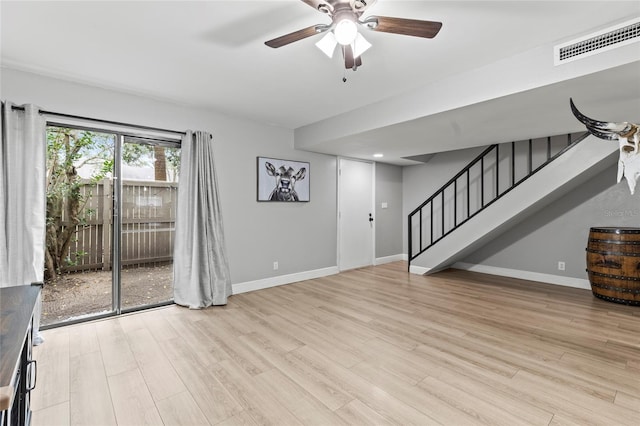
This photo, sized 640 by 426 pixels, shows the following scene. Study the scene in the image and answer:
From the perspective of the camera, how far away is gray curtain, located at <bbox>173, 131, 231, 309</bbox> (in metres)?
3.60

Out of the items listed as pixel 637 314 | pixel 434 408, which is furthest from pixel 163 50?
pixel 637 314

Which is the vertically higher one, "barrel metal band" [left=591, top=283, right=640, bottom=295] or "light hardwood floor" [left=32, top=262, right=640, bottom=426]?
"barrel metal band" [left=591, top=283, right=640, bottom=295]

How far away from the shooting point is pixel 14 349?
96 cm

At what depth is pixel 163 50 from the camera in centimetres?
241

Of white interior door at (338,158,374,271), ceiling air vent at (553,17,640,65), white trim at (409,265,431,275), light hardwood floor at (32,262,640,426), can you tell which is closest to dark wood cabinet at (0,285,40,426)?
light hardwood floor at (32,262,640,426)

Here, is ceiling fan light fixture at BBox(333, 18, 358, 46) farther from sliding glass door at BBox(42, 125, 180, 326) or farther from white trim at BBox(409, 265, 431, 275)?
white trim at BBox(409, 265, 431, 275)

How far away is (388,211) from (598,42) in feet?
15.2

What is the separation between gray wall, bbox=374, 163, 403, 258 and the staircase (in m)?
0.40

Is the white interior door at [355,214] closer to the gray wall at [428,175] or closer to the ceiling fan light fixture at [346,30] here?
the gray wall at [428,175]

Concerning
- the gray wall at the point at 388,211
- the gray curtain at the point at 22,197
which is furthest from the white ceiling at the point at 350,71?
the gray wall at the point at 388,211

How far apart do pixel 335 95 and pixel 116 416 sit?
3.22 m

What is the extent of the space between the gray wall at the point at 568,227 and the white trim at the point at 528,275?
6 cm

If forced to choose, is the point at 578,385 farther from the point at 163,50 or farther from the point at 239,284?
the point at 163,50

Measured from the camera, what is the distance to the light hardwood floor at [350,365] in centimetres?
175
